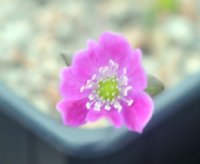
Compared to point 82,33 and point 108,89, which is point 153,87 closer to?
point 108,89

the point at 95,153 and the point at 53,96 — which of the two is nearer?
the point at 95,153

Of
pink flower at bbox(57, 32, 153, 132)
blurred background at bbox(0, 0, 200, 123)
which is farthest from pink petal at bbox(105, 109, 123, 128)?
blurred background at bbox(0, 0, 200, 123)

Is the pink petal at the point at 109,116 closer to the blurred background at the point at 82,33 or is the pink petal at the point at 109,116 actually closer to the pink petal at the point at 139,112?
the pink petal at the point at 139,112

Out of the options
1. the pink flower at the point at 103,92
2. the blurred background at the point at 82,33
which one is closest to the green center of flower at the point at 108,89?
the pink flower at the point at 103,92

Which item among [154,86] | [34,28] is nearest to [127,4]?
[34,28]

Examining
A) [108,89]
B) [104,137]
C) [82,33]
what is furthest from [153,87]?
[82,33]

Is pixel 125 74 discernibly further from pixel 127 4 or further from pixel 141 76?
pixel 127 4
